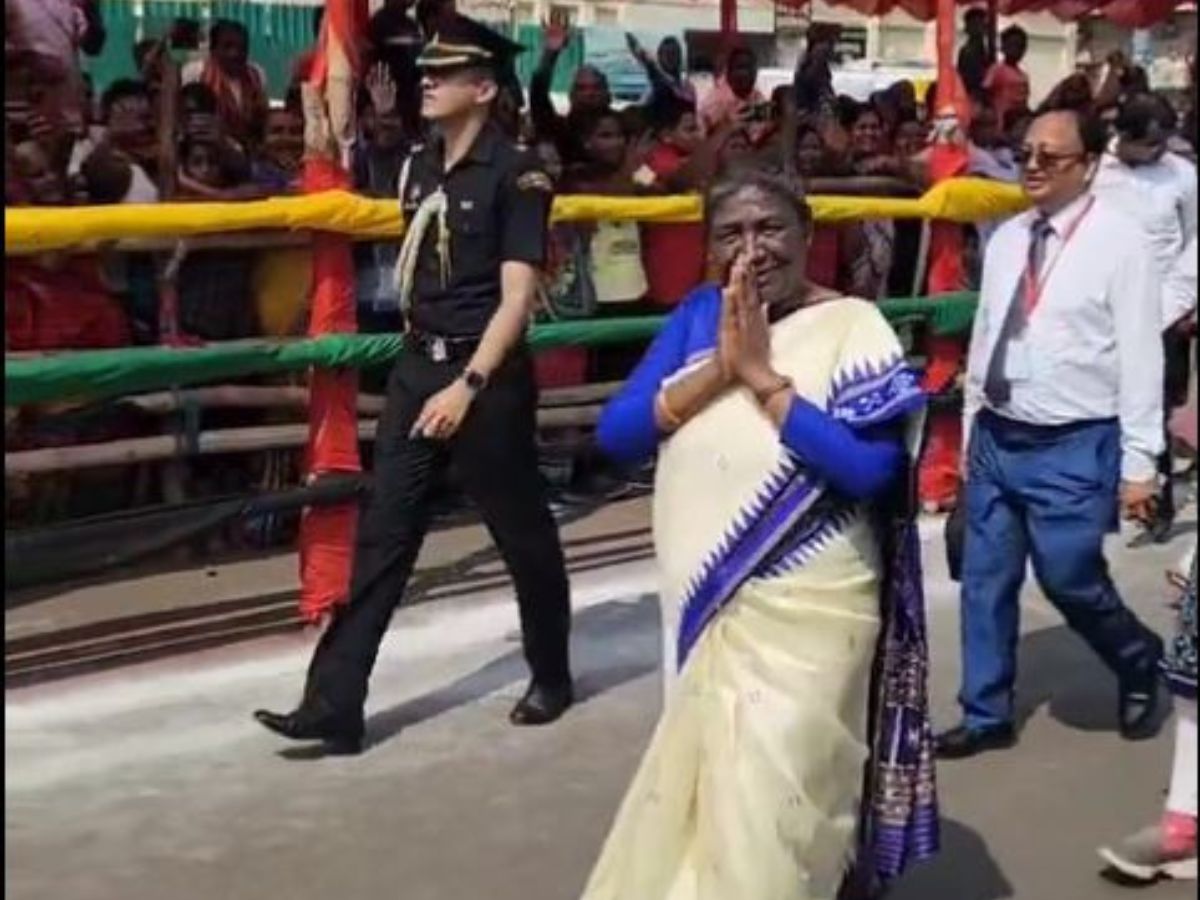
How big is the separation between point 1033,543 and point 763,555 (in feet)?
6.10

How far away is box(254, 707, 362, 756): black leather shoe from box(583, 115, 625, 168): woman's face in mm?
4428

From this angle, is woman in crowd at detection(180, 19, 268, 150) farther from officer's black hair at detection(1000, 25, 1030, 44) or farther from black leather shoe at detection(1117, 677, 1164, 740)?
officer's black hair at detection(1000, 25, 1030, 44)

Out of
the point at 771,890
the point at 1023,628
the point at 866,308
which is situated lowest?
the point at 1023,628

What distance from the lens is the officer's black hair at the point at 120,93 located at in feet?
28.0

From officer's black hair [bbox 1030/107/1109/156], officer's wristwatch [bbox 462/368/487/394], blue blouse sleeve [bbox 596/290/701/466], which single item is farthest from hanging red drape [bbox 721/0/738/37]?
blue blouse sleeve [bbox 596/290/701/466]

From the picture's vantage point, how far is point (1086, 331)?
5.41 meters

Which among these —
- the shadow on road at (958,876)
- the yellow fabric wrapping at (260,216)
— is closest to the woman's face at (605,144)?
the yellow fabric wrapping at (260,216)

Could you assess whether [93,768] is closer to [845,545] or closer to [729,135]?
[845,545]

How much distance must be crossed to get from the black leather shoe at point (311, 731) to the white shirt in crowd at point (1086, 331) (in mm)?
1801

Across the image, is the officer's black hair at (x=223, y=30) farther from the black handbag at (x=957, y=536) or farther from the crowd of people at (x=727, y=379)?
the black handbag at (x=957, y=536)

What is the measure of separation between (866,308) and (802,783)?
0.85 meters

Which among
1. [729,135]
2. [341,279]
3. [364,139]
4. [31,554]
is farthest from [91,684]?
[729,135]

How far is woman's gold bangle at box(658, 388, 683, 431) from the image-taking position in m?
3.99

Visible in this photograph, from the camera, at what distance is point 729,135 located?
34.0 ft
